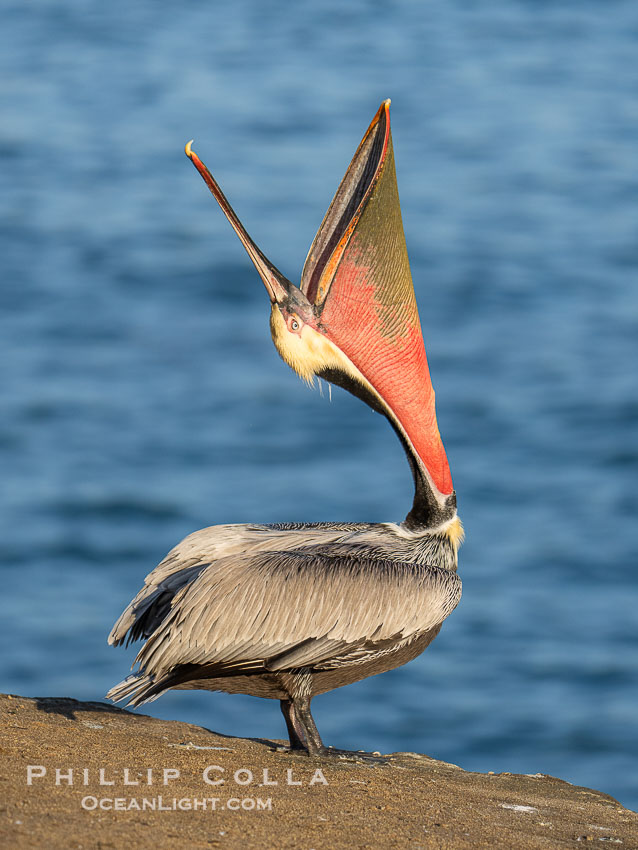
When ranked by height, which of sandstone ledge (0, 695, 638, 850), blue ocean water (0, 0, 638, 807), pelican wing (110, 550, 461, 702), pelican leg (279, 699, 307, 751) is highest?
blue ocean water (0, 0, 638, 807)

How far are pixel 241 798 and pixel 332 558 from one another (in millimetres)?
1247

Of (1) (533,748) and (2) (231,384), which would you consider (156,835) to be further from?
(2) (231,384)

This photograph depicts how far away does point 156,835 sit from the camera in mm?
4156

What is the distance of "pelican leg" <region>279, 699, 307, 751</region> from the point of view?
Answer: 5.56 metres

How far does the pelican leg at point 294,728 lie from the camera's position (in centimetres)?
556

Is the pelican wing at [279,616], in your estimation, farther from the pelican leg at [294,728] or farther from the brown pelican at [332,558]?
the pelican leg at [294,728]

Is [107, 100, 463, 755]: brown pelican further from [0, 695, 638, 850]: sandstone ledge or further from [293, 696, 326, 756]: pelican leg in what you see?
[0, 695, 638, 850]: sandstone ledge

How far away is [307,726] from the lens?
219 inches

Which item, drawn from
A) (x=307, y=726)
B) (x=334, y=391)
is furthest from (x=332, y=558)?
(x=334, y=391)

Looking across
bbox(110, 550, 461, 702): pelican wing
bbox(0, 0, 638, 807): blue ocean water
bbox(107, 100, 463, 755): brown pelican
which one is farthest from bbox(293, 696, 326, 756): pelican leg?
bbox(0, 0, 638, 807): blue ocean water

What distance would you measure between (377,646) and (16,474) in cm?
1235

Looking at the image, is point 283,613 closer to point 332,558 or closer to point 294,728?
point 332,558

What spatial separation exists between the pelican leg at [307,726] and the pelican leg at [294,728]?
0.02 metres

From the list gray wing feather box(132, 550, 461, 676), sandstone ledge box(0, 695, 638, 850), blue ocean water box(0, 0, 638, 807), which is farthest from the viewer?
blue ocean water box(0, 0, 638, 807)
